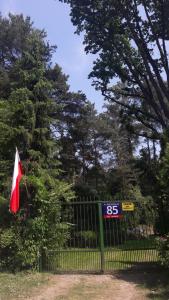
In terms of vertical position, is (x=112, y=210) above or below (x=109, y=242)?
above

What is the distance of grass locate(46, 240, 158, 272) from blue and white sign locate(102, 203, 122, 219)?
3.18 ft

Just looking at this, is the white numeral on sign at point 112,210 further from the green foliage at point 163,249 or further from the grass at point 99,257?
the green foliage at point 163,249

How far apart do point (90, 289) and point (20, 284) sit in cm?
181

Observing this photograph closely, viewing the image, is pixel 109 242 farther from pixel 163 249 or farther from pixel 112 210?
pixel 163 249

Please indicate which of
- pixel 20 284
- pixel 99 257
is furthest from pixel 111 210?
pixel 20 284

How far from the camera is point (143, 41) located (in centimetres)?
2720

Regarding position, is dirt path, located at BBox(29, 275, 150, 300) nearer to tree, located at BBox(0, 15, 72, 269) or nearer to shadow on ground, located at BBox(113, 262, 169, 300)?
shadow on ground, located at BBox(113, 262, 169, 300)

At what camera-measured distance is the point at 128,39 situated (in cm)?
2827

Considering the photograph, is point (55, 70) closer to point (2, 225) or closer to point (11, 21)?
point (11, 21)

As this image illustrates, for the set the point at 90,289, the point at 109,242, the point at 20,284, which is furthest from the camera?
the point at 109,242

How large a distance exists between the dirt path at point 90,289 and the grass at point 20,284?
26 cm

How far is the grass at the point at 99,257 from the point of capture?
14.1 metres

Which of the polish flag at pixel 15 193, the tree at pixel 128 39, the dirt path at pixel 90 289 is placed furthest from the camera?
the tree at pixel 128 39

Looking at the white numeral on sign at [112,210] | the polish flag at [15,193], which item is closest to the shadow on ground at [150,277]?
the white numeral on sign at [112,210]
